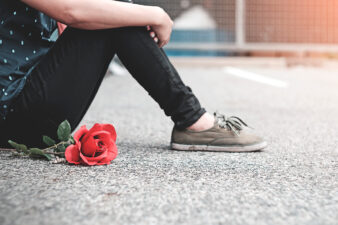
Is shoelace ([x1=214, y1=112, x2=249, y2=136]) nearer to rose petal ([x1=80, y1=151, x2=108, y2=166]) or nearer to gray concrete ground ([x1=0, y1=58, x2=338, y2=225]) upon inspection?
gray concrete ground ([x1=0, y1=58, x2=338, y2=225])

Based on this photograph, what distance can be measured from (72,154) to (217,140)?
1.38 ft

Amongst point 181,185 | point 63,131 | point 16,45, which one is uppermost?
point 16,45

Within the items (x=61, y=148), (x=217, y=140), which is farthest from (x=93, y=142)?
(x=217, y=140)

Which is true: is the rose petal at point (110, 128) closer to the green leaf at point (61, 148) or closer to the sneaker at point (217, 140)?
the green leaf at point (61, 148)

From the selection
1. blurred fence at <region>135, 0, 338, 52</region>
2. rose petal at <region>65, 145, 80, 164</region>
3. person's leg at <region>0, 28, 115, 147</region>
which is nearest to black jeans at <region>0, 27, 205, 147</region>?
person's leg at <region>0, 28, 115, 147</region>

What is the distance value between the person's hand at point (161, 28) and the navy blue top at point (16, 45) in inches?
11.1

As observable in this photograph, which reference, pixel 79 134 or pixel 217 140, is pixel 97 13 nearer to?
pixel 79 134

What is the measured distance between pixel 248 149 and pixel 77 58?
543mm

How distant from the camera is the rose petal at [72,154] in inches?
40.7

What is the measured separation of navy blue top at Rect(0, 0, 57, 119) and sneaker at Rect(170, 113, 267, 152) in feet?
1.45

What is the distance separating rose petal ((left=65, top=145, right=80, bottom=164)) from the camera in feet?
3.39

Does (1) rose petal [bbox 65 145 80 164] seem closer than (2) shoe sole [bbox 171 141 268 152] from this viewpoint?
Yes

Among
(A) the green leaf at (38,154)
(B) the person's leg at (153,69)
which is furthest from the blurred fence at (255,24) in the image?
(A) the green leaf at (38,154)

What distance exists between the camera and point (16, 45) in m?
1.07
